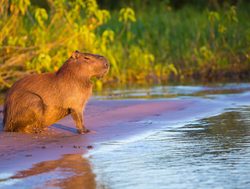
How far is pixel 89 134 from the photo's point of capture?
27.1 feet

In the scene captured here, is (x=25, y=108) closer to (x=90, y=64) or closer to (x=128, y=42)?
(x=90, y=64)

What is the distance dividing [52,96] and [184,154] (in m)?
2.06

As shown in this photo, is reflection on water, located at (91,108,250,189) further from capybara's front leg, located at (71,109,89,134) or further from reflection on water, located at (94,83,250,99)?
reflection on water, located at (94,83,250,99)

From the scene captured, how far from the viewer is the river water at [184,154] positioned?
563cm

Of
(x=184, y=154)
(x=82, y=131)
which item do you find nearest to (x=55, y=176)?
(x=184, y=154)

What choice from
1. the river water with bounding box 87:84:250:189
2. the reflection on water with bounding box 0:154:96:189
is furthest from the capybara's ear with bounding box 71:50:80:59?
the reflection on water with bounding box 0:154:96:189

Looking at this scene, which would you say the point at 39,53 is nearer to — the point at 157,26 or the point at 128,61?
the point at 128,61

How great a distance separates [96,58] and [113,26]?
30.6ft

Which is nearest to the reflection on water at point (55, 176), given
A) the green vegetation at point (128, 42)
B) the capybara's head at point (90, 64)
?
the capybara's head at point (90, 64)

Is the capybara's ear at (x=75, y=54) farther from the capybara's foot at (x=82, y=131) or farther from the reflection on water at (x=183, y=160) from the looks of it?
the reflection on water at (x=183, y=160)

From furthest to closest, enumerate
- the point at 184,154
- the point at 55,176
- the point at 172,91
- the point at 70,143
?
the point at 172,91 → the point at 70,143 → the point at 184,154 → the point at 55,176

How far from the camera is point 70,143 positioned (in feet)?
25.3

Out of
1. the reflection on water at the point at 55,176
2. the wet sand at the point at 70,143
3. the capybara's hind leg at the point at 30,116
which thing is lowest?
the reflection on water at the point at 55,176

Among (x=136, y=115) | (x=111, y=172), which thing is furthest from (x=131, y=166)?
(x=136, y=115)
